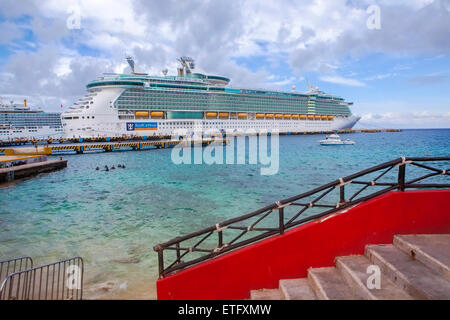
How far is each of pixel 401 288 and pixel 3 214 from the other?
1530 centimetres

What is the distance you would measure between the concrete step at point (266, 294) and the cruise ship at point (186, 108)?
69.1m

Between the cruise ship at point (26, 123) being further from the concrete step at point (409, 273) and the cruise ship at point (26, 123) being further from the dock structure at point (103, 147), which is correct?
the concrete step at point (409, 273)

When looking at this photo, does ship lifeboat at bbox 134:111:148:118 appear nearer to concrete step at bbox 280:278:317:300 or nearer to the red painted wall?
the red painted wall

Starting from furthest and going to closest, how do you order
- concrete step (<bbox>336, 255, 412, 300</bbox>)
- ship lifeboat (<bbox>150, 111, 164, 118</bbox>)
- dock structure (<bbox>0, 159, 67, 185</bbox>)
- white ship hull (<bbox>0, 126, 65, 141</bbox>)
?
white ship hull (<bbox>0, 126, 65, 141</bbox>), ship lifeboat (<bbox>150, 111, 164, 118</bbox>), dock structure (<bbox>0, 159, 67, 185</bbox>), concrete step (<bbox>336, 255, 412, 300</bbox>)

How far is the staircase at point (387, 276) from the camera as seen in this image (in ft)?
9.73

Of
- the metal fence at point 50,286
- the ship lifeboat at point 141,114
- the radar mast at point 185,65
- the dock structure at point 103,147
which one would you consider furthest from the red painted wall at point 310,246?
the radar mast at point 185,65

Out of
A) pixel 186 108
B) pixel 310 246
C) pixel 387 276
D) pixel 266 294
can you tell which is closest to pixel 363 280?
pixel 387 276

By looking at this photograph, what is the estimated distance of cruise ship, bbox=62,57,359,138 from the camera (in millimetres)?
66938

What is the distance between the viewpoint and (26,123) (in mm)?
97562

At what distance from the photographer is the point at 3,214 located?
1218 cm

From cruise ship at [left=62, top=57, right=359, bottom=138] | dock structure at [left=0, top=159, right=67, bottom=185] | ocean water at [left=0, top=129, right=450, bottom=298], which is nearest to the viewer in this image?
ocean water at [left=0, top=129, right=450, bottom=298]

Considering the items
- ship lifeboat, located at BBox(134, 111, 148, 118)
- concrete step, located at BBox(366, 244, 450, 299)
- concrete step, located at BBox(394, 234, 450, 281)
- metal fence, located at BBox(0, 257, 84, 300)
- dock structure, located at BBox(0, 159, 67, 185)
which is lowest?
metal fence, located at BBox(0, 257, 84, 300)

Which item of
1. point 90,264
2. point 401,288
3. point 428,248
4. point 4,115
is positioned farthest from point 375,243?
point 4,115

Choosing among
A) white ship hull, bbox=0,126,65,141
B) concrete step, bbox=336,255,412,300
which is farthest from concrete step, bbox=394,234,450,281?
white ship hull, bbox=0,126,65,141
